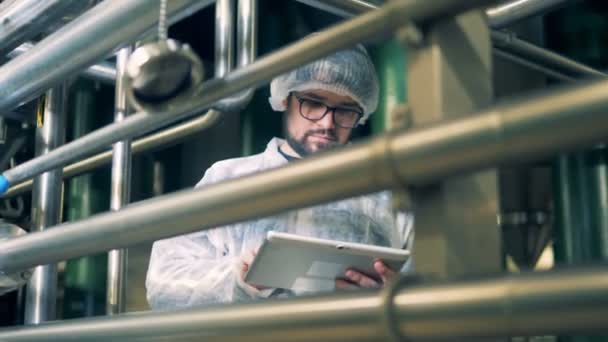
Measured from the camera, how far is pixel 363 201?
1.90 meters

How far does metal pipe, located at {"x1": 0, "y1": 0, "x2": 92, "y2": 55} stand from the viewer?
91 cm

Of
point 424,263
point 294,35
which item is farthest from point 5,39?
point 294,35

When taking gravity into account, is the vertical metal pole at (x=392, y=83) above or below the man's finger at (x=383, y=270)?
above

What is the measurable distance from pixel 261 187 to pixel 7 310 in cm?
→ 215

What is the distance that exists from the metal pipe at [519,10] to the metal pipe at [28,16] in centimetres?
56

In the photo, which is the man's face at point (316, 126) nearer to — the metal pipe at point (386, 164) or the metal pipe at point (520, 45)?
the metal pipe at point (520, 45)

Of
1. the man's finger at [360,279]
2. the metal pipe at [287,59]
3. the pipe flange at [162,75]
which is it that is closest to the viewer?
the metal pipe at [287,59]

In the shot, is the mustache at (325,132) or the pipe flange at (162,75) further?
the mustache at (325,132)

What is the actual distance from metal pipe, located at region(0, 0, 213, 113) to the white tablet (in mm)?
460

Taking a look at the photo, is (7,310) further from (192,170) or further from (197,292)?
(197,292)

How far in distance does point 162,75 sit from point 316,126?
49.2 inches

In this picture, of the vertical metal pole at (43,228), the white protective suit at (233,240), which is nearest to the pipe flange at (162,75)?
the vertical metal pole at (43,228)

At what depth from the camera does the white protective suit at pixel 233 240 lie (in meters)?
1.71

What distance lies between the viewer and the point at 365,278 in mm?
1356
